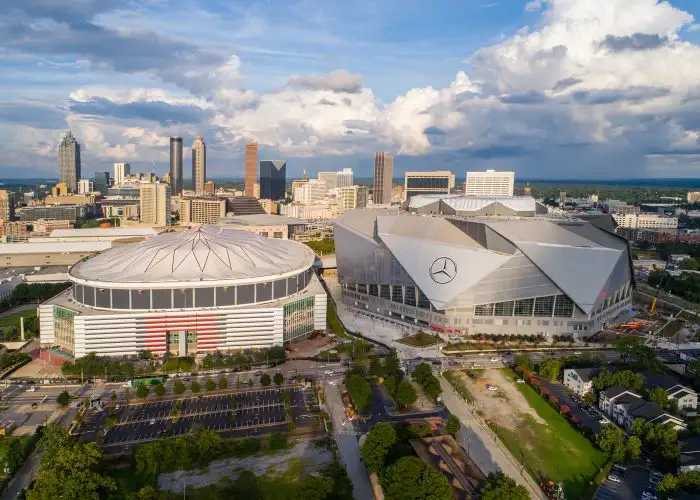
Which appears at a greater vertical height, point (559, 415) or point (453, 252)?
point (453, 252)

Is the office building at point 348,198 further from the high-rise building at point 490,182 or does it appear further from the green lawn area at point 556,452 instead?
the green lawn area at point 556,452

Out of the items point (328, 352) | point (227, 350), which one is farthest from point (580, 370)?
point (227, 350)

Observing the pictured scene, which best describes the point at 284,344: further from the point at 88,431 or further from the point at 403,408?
the point at 88,431

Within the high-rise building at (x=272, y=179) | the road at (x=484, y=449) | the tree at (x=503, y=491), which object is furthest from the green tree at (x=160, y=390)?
the high-rise building at (x=272, y=179)

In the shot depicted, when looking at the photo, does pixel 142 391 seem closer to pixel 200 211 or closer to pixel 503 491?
pixel 503 491

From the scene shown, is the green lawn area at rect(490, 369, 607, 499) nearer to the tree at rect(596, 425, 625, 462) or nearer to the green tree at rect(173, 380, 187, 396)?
the tree at rect(596, 425, 625, 462)

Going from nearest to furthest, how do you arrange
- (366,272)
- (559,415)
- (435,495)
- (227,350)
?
(435,495) → (559,415) → (227,350) → (366,272)

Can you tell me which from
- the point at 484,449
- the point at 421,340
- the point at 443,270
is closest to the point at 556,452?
the point at 484,449
